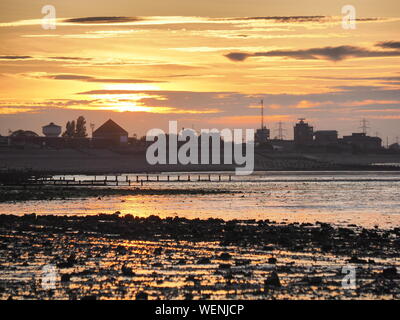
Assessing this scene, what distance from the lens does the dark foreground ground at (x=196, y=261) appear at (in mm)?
21281

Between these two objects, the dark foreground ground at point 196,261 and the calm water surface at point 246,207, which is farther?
the calm water surface at point 246,207

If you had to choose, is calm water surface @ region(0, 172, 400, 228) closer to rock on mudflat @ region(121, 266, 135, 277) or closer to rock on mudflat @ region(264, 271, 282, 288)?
rock on mudflat @ region(264, 271, 282, 288)

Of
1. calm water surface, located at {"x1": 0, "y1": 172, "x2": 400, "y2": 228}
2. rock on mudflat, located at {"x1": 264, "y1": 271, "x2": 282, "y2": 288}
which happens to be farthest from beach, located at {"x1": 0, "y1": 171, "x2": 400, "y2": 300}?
calm water surface, located at {"x1": 0, "y1": 172, "x2": 400, "y2": 228}

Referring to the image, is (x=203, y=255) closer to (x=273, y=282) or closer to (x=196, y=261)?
(x=196, y=261)

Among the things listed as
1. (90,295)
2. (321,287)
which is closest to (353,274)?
(321,287)

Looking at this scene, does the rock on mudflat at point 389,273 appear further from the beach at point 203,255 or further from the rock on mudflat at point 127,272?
the rock on mudflat at point 127,272

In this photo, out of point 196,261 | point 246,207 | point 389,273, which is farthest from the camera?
point 246,207

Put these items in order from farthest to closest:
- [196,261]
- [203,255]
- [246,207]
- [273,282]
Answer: [246,207] → [203,255] → [196,261] → [273,282]

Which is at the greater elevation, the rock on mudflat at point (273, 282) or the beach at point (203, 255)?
the rock on mudflat at point (273, 282)

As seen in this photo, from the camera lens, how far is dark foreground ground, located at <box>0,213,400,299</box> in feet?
69.8

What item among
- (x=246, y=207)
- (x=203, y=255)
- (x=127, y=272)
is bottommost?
(x=246, y=207)

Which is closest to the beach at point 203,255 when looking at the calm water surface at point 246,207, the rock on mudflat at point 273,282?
the rock on mudflat at point 273,282

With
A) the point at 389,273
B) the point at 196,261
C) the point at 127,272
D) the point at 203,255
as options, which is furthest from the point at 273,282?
the point at 203,255

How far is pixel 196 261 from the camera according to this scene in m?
26.7
